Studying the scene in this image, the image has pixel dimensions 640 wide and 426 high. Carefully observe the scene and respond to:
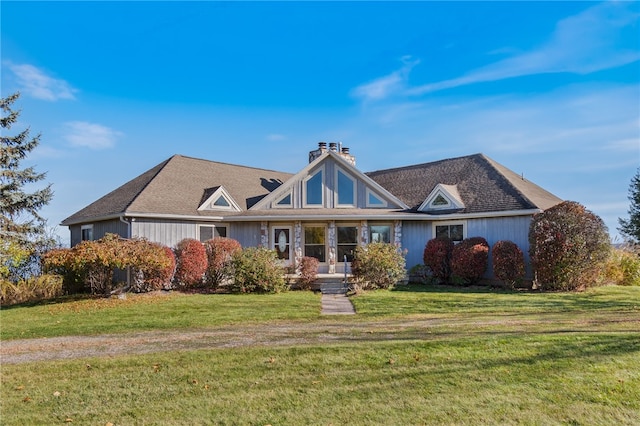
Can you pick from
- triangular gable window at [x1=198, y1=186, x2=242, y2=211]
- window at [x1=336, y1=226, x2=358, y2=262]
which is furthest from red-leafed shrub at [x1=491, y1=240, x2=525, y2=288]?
triangular gable window at [x1=198, y1=186, x2=242, y2=211]

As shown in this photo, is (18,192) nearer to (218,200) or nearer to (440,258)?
(218,200)

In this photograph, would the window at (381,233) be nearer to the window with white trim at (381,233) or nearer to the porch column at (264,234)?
the window with white trim at (381,233)

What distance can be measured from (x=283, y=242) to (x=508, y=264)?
941cm

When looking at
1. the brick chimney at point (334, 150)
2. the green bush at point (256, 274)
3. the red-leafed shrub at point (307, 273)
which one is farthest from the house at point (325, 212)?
the brick chimney at point (334, 150)

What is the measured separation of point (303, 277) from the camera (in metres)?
16.9

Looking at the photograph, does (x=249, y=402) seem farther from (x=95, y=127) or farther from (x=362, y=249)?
(x=95, y=127)

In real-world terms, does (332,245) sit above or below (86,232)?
below

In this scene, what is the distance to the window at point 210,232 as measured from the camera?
61.8 ft

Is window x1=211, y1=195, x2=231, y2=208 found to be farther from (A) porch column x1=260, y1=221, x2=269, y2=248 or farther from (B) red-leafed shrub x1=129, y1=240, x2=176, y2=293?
(B) red-leafed shrub x1=129, y1=240, x2=176, y2=293

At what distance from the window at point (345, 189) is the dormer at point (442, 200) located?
10.8 ft

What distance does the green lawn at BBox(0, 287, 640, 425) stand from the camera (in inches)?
179

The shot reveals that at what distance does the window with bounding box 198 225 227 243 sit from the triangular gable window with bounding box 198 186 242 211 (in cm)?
86

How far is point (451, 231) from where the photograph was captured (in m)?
19.3

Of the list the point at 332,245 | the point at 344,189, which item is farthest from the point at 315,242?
the point at 344,189
